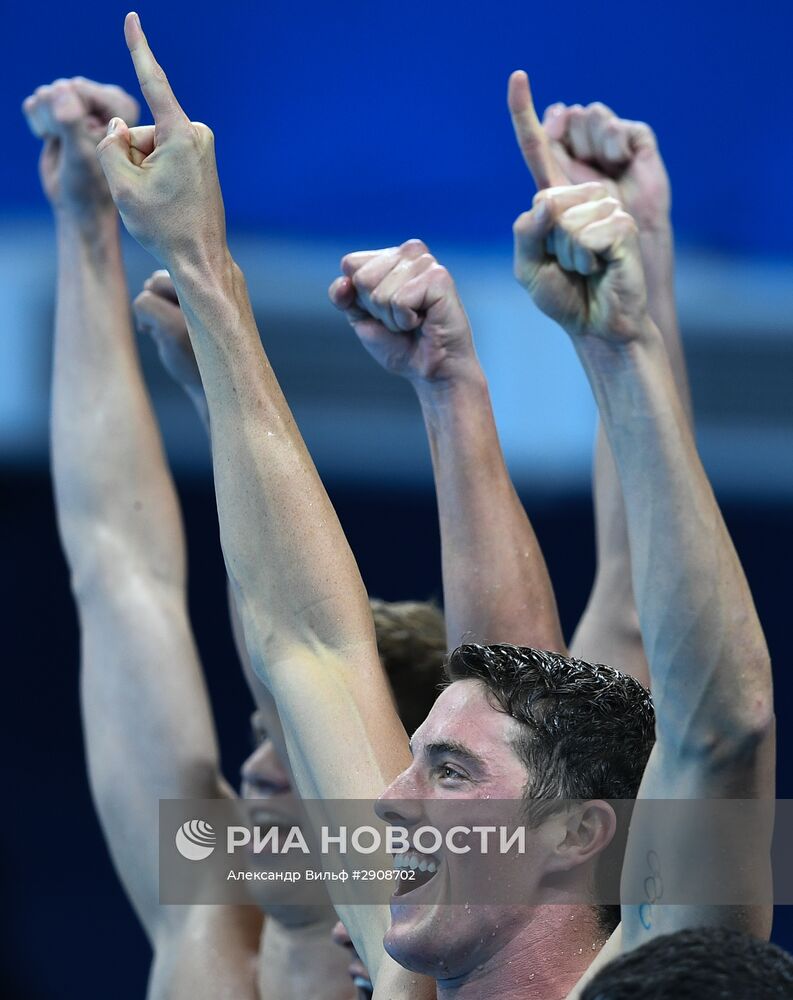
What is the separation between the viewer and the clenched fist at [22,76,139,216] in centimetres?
222

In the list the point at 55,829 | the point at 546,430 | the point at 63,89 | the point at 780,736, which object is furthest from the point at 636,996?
the point at 55,829

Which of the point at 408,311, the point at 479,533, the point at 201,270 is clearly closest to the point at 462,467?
the point at 479,533

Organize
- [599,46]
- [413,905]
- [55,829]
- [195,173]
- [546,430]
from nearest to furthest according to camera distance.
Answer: [413,905] < [195,173] < [599,46] < [546,430] < [55,829]

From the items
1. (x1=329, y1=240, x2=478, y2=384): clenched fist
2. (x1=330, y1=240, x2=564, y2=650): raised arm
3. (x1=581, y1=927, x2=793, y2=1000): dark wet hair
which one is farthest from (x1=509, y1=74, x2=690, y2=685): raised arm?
(x1=581, y1=927, x2=793, y2=1000): dark wet hair

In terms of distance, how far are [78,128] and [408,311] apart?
0.75 m

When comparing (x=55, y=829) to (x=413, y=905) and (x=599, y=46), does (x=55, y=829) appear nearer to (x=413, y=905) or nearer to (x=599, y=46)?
(x=599, y=46)

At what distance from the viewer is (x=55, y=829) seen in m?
3.47

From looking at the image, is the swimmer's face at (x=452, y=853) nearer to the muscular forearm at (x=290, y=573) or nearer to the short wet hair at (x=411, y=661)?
the muscular forearm at (x=290, y=573)

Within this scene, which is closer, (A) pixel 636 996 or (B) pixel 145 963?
(A) pixel 636 996

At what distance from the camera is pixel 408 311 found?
1.73 metres

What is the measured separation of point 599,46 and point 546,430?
751 mm

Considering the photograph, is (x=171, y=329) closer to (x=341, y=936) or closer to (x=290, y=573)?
(x=290, y=573)

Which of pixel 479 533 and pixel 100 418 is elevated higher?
pixel 100 418

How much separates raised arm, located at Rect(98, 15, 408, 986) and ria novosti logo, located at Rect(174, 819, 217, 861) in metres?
0.64
